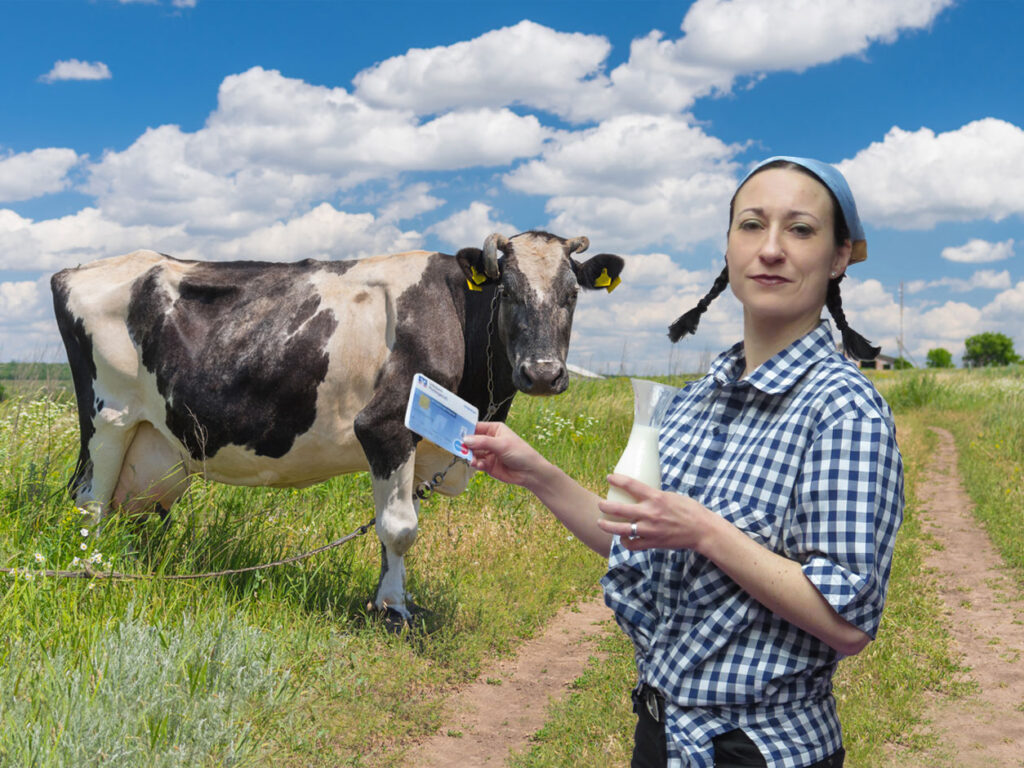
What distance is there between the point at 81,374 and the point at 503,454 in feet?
17.6

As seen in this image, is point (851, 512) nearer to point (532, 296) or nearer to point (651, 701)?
point (651, 701)

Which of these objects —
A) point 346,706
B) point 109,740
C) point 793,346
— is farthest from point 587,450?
point 793,346

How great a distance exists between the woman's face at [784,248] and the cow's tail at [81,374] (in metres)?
5.81

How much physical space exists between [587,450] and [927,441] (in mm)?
9098

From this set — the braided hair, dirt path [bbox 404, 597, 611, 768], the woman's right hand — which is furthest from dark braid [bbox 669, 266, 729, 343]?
dirt path [bbox 404, 597, 611, 768]

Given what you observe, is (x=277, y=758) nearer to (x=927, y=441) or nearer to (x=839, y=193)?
(x=839, y=193)

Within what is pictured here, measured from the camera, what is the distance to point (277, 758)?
154 inches

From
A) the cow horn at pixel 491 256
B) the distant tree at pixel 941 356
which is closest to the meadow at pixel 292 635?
the cow horn at pixel 491 256

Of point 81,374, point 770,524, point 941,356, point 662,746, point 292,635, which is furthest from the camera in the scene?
point 941,356

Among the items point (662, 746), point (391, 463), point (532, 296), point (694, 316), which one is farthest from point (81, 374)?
point (662, 746)

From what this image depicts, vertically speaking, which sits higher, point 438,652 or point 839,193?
point 839,193

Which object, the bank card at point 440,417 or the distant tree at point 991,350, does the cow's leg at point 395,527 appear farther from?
the distant tree at point 991,350

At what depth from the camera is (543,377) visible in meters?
5.20

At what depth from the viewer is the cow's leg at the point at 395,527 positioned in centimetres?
562
